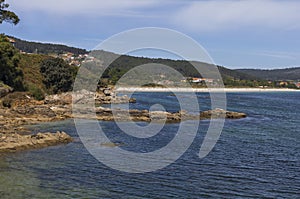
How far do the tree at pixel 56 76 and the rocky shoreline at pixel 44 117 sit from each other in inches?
502

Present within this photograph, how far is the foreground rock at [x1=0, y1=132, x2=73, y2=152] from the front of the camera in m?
29.6

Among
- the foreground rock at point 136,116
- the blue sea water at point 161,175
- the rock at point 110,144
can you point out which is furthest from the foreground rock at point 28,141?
the foreground rock at point 136,116

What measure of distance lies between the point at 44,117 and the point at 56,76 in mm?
35508

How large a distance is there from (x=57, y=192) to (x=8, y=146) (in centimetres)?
1134

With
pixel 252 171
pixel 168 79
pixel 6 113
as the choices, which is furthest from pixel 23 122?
pixel 168 79

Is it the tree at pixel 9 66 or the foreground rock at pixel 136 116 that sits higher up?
the tree at pixel 9 66

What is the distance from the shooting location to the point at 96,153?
98.0ft

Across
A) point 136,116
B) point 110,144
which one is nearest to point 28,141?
point 110,144

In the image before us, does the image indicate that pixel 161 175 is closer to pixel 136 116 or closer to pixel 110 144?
pixel 110 144

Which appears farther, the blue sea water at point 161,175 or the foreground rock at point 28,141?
the foreground rock at point 28,141

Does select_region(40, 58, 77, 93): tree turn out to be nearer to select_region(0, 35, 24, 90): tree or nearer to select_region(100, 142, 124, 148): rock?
select_region(0, 35, 24, 90): tree

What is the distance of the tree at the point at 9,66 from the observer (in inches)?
2291

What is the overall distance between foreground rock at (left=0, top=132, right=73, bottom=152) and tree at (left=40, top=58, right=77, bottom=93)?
159ft

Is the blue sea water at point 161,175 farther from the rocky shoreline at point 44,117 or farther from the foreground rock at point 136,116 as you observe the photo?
the foreground rock at point 136,116
